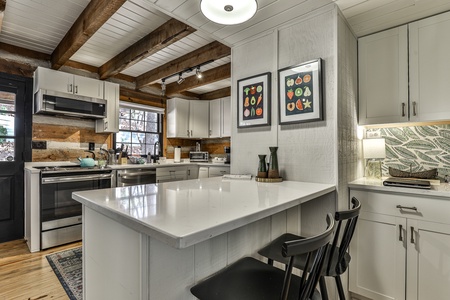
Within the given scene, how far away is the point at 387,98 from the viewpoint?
6.75ft

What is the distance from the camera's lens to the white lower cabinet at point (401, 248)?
1.57 meters

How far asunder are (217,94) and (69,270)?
155 inches

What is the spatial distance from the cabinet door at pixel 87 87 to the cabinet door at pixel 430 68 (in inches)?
146

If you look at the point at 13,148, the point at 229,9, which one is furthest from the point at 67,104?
the point at 229,9

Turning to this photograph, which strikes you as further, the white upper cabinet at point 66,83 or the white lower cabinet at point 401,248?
the white upper cabinet at point 66,83

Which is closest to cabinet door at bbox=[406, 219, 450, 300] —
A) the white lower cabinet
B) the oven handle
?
the white lower cabinet

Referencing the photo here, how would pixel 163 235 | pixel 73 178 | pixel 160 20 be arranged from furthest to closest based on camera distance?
pixel 73 178
pixel 160 20
pixel 163 235

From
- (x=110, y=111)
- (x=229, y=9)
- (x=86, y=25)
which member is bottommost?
(x=110, y=111)

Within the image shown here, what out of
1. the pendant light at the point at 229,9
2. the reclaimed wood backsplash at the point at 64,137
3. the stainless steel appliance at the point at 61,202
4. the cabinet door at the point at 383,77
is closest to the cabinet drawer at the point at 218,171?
the stainless steel appliance at the point at 61,202

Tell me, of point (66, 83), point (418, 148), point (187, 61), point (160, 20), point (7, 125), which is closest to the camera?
point (418, 148)

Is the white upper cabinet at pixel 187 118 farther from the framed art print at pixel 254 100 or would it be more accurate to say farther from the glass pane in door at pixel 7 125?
the framed art print at pixel 254 100

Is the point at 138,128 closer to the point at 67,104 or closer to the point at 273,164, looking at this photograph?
the point at 67,104

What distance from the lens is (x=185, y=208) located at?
38.8 inches

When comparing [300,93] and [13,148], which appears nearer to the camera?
[300,93]
